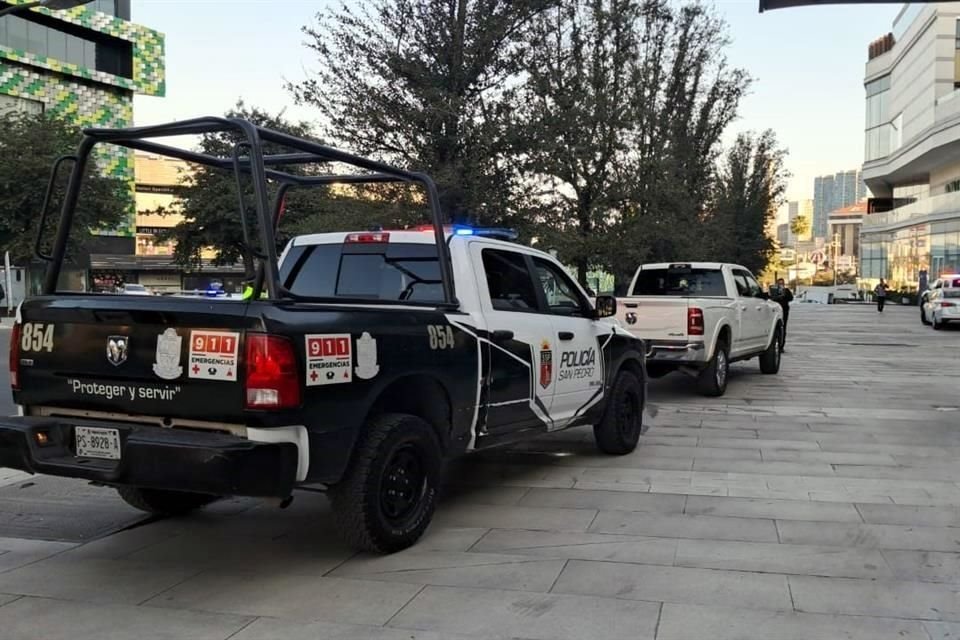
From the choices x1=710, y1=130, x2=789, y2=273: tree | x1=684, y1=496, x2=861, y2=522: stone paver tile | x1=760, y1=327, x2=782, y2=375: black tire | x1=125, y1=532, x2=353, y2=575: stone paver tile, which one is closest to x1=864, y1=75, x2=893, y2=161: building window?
x1=710, y1=130, x2=789, y2=273: tree

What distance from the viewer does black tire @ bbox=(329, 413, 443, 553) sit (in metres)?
4.73

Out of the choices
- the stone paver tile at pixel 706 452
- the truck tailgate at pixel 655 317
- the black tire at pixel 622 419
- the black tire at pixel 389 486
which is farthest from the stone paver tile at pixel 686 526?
the truck tailgate at pixel 655 317

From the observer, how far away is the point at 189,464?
414cm

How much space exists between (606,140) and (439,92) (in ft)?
15.1

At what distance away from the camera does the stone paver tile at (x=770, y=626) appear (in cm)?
390

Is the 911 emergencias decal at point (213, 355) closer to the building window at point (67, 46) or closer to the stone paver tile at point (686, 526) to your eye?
the stone paver tile at point (686, 526)

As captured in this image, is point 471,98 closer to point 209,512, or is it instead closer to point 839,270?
point 209,512

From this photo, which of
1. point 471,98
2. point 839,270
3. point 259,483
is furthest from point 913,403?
point 839,270

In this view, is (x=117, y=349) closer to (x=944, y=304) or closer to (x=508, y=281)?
(x=508, y=281)

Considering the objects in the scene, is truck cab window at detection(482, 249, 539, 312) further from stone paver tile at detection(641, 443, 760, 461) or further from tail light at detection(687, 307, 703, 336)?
tail light at detection(687, 307, 703, 336)

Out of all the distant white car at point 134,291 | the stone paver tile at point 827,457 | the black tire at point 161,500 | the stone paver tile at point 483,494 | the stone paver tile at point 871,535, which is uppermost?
the distant white car at point 134,291

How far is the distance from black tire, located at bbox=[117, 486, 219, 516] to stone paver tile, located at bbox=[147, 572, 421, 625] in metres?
1.16

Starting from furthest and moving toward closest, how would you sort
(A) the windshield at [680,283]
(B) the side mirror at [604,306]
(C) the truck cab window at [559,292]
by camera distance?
(A) the windshield at [680,283] → (B) the side mirror at [604,306] → (C) the truck cab window at [559,292]

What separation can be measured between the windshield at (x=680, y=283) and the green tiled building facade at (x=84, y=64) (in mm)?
36359
